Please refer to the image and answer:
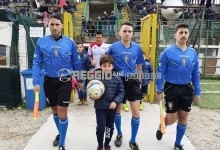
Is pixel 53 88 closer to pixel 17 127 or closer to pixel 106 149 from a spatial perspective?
pixel 106 149

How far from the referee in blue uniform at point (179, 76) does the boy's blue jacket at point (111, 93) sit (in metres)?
0.63

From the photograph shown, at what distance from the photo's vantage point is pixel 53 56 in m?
4.26

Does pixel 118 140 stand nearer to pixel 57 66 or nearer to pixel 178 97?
pixel 178 97

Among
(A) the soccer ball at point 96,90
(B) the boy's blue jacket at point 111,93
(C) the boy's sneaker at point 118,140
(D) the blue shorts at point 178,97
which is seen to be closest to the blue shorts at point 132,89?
(B) the boy's blue jacket at point 111,93

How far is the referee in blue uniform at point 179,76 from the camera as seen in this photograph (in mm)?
4250

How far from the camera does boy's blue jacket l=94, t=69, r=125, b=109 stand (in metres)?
4.08

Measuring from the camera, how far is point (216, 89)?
1140 cm

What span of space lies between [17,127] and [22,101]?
182 centimetres

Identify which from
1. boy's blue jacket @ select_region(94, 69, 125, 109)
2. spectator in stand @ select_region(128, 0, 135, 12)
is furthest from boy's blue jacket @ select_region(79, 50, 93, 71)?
spectator in stand @ select_region(128, 0, 135, 12)

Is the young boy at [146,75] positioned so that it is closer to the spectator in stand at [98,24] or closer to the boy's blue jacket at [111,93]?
the boy's blue jacket at [111,93]

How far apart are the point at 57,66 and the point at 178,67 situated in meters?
1.81

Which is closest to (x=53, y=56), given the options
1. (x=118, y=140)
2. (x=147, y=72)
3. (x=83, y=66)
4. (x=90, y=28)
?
(x=118, y=140)

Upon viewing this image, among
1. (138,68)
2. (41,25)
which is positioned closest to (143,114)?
(138,68)

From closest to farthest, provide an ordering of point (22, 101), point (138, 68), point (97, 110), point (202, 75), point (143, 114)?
1. point (97, 110)
2. point (138, 68)
3. point (143, 114)
4. point (22, 101)
5. point (202, 75)
